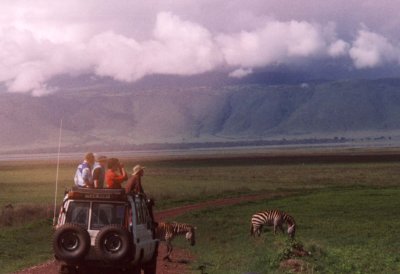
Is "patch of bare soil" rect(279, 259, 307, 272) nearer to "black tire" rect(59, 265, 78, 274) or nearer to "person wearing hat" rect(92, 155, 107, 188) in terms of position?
"person wearing hat" rect(92, 155, 107, 188)

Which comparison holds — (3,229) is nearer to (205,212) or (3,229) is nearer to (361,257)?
(205,212)

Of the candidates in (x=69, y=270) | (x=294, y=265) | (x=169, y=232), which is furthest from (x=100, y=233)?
(x=169, y=232)

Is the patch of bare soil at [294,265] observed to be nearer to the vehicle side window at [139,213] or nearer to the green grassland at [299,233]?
the green grassland at [299,233]

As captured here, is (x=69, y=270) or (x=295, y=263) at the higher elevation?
(x=69, y=270)

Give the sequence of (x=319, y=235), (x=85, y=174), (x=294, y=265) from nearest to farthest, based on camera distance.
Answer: (x=85, y=174) < (x=294, y=265) < (x=319, y=235)

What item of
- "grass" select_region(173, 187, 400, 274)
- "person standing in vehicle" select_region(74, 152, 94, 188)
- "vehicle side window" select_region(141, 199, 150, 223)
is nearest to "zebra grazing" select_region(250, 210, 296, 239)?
"grass" select_region(173, 187, 400, 274)

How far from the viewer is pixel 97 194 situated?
14391 mm

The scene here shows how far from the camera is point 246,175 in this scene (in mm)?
83875

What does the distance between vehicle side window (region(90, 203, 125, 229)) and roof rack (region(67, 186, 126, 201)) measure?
0.15 meters

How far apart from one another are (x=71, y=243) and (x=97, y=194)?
1.03 meters

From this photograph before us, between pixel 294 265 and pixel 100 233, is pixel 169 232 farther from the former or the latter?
pixel 100 233

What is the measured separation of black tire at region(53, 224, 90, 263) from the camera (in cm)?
1391

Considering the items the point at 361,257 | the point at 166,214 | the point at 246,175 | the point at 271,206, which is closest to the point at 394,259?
the point at 361,257

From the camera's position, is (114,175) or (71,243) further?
(114,175)
